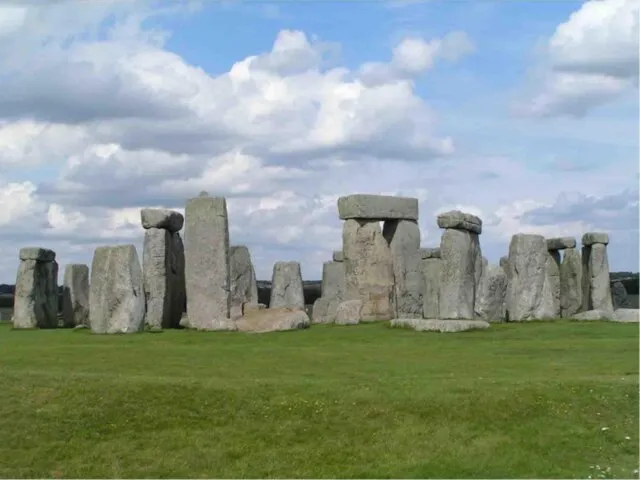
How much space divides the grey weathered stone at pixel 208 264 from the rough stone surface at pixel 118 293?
2.21m

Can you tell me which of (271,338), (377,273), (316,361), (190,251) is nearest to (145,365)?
(316,361)

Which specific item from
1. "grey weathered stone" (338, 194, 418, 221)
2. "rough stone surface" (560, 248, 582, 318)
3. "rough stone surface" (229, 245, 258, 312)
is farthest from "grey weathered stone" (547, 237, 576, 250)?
"rough stone surface" (229, 245, 258, 312)

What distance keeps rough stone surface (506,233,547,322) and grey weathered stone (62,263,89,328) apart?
44.4 ft

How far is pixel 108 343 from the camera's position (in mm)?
21906

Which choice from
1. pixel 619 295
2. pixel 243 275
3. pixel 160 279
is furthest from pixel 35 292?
pixel 619 295

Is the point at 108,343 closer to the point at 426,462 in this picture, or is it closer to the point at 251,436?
the point at 251,436

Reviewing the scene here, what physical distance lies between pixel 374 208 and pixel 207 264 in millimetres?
6812

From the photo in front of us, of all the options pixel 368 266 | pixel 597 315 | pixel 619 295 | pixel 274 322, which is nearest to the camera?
pixel 274 322

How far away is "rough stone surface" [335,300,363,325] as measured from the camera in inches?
→ 1118

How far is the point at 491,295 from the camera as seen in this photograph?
2859cm

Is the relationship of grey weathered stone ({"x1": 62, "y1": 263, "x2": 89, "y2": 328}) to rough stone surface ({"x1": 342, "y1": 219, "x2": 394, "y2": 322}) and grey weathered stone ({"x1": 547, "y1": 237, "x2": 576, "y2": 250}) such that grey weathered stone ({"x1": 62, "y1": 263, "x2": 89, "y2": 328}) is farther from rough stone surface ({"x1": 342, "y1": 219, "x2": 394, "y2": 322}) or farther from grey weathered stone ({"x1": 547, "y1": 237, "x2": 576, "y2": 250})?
grey weathered stone ({"x1": 547, "y1": 237, "x2": 576, "y2": 250})

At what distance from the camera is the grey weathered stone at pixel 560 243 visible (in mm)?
33781

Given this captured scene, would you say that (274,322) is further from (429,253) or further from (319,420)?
(319,420)

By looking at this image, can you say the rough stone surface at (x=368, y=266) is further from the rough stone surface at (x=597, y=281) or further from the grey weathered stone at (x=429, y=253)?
the rough stone surface at (x=597, y=281)
